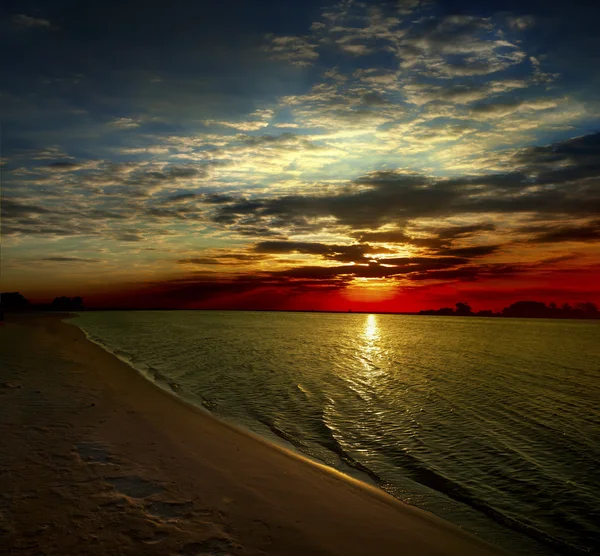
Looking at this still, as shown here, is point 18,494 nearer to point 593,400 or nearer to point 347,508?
point 347,508

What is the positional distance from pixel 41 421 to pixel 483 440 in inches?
553

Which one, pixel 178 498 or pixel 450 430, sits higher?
pixel 178 498

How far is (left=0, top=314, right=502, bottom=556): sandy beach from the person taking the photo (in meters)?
6.44

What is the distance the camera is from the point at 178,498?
314 inches

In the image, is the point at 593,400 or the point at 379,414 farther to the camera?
the point at 593,400

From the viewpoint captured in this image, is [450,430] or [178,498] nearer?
[178,498]

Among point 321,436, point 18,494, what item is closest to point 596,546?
point 321,436

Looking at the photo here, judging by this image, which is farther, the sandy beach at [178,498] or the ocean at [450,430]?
the ocean at [450,430]

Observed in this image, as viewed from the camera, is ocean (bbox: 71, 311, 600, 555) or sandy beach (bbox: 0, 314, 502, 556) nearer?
sandy beach (bbox: 0, 314, 502, 556)

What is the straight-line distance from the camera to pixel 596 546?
315 inches

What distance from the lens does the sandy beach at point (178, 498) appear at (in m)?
6.44

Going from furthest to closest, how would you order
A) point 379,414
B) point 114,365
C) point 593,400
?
point 114,365 → point 593,400 → point 379,414

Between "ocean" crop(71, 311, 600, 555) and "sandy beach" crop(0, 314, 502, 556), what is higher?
"sandy beach" crop(0, 314, 502, 556)

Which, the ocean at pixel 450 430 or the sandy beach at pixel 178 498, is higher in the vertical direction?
the sandy beach at pixel 178 498
